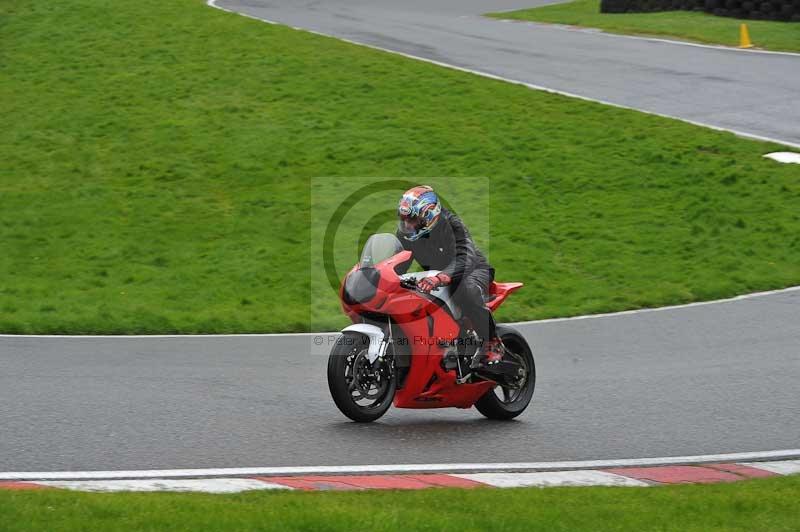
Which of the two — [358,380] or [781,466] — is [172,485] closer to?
[358,380]

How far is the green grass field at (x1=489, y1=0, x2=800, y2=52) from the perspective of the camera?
28.3 metres

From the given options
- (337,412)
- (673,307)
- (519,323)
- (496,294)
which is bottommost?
(519,323)

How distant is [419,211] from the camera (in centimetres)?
854

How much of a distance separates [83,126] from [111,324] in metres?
9.34

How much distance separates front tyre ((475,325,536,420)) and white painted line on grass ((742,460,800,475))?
194 centimetres

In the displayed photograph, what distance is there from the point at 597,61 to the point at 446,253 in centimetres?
1799

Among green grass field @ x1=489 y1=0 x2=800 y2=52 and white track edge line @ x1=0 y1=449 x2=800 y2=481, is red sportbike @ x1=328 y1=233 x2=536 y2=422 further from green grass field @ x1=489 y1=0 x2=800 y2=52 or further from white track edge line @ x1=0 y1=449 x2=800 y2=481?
green grass field @ x1=489 y1=0 x2=800 y2=52

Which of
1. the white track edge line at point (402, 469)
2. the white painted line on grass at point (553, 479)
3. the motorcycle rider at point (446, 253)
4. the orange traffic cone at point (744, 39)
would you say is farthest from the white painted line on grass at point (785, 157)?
the white painted line on grass at point (553, 479)

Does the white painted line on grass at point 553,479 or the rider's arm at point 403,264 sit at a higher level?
the rider's arm at point 403,264

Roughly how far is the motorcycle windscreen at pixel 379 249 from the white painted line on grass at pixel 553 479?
178 cm

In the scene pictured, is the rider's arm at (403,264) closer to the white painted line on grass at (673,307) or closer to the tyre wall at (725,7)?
the white painted line on grass at (673,307)

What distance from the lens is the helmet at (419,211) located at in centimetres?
853

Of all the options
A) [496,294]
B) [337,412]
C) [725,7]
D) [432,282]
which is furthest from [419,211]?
[725,7]

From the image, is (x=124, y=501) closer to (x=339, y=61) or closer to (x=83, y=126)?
(x=83, y=126)
